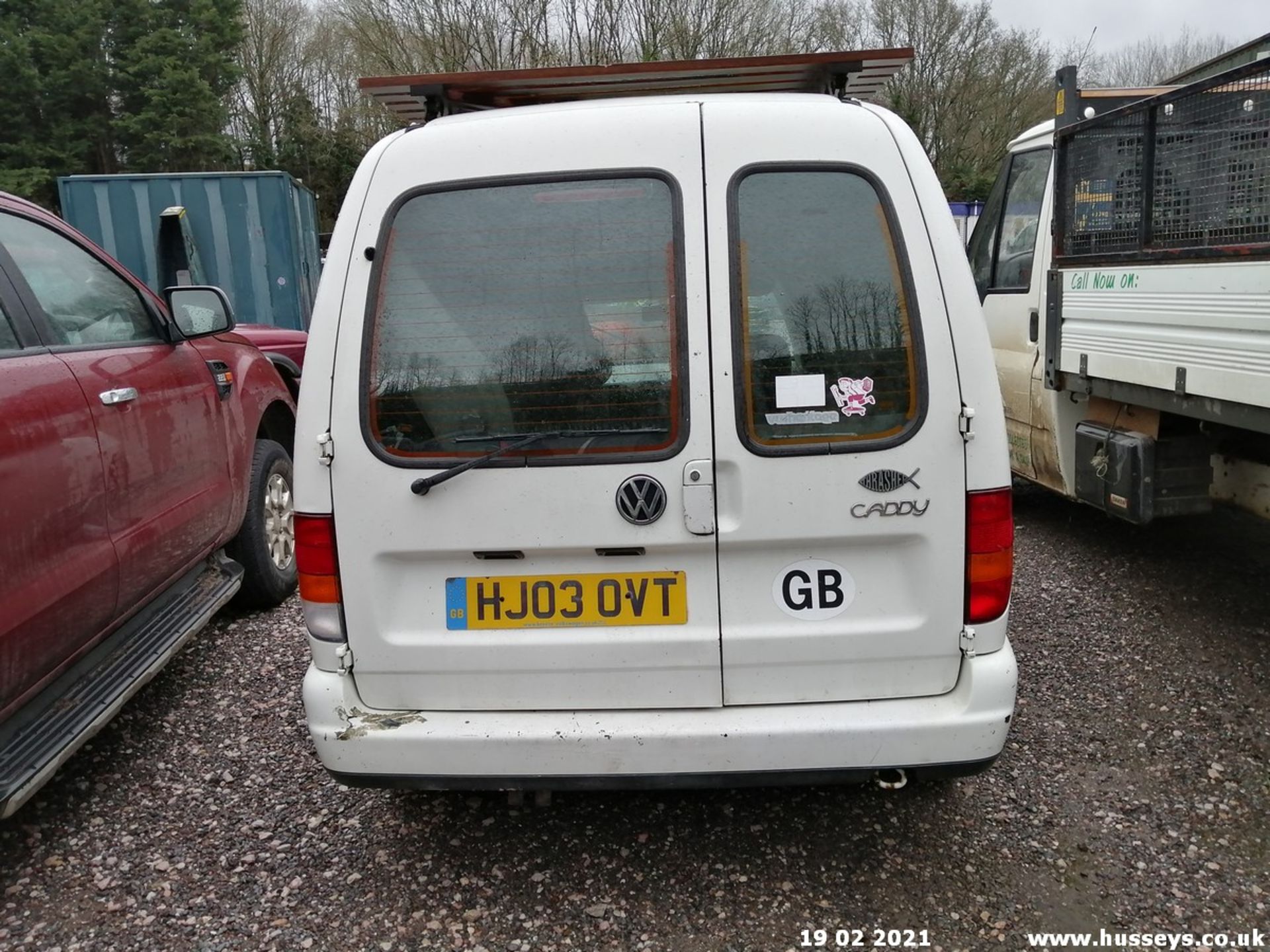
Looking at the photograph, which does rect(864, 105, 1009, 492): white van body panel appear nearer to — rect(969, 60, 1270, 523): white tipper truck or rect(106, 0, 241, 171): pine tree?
rect(969, 60, 1270, 523): white tipper truck

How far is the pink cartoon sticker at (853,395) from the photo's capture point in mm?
2283

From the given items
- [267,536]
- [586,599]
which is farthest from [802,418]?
[267,536]

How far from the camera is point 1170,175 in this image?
12.3 ft

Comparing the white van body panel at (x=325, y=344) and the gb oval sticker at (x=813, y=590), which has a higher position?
the white van body panel at (x=325, y=344)

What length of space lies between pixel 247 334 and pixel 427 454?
552cm

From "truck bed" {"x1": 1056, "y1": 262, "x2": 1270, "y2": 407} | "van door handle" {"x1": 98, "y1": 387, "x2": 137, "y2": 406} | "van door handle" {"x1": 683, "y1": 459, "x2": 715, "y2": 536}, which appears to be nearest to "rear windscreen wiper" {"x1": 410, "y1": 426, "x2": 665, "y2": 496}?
"van door handle" {"x1": 683, "y1": 459, "x2": 715, "y2": 536}

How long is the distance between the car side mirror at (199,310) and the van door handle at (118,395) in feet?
1.97

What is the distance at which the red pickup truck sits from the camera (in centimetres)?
270

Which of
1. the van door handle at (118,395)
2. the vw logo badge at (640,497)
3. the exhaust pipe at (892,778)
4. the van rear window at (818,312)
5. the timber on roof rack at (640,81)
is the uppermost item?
the timber on roof rack at (640,81)

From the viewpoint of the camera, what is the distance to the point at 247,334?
23.5ft

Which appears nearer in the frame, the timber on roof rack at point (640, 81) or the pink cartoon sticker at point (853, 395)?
the pink cartoon sticker at point (853, 395)

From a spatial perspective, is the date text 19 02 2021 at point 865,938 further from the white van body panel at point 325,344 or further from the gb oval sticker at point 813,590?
the white van body panel at point 325,344

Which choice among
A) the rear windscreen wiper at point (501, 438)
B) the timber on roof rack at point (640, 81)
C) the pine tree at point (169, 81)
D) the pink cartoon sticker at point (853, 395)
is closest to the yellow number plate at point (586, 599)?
the rear windscreen wiper at point (501, 438)

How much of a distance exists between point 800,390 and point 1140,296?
8.09ft
